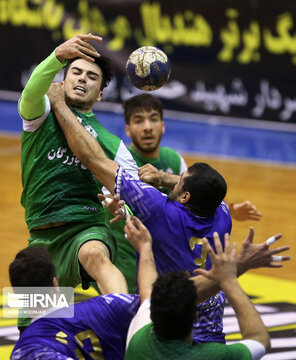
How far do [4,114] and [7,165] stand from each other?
276 inches

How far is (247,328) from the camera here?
14.6ft

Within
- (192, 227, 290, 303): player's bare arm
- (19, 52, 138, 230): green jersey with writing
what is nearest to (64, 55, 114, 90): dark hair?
(19, 52, 138, 230): green jersey with writing

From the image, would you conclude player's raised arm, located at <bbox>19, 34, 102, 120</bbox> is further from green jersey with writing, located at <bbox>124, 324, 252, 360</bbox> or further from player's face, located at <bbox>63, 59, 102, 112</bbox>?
green jersey with writing, located at <bbox>124, 324, 252, 360</bbox>

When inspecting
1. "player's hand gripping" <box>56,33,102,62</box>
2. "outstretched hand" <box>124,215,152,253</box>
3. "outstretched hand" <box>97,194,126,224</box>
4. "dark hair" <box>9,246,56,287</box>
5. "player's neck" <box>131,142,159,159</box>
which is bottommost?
"dark hair" <box>9,246,56,287</box>

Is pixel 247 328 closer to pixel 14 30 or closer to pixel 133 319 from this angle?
pixel 133 319

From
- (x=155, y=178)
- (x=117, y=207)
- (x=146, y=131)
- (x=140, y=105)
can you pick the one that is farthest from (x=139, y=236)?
(x=140, y=105)

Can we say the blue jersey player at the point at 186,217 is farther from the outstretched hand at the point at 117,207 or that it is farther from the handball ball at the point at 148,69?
the handball ball at the point at 148,69

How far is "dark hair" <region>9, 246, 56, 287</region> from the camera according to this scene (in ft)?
15.1

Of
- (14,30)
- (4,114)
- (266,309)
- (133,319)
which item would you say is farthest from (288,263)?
(14,30)

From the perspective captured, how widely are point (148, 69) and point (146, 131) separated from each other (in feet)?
5.14

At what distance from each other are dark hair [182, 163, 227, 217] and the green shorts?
1064 mm

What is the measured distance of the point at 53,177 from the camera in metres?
6.51

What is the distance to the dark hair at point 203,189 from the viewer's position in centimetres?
550

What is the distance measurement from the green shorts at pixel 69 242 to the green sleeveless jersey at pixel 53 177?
92mm
